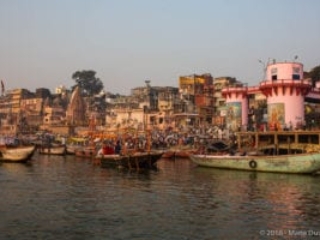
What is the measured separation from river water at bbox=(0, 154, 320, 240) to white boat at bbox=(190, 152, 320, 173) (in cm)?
140

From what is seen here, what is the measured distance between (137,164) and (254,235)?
99.7 feet

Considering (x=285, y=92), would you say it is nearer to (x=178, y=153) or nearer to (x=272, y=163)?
(x=178, y=153)

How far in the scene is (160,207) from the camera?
27.5 m

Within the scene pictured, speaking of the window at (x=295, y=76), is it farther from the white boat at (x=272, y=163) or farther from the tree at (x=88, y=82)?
the tree at (x=88, y=82)

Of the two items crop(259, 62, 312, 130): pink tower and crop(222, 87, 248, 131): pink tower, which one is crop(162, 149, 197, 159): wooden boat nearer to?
crop(222, 87, 248, 131): pink tower

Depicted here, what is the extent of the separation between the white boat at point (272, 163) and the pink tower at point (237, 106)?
2390cm

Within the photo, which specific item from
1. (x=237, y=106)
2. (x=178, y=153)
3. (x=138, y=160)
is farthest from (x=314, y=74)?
(x=138, y=160)

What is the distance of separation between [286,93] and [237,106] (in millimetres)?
12189

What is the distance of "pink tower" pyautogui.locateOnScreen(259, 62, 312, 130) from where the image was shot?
64.2 meters

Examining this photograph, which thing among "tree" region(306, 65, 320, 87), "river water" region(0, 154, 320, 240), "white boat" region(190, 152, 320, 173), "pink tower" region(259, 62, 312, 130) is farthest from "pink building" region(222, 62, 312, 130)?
"tree" region(306, 65, 320, 87)

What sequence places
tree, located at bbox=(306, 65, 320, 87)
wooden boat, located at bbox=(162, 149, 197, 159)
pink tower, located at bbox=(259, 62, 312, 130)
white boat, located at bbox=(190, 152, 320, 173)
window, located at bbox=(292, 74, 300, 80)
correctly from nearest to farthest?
white boat, located at bbox=(190, 152, 320, 173) < pink tower, located at bbox=(259, 62, 312, 130) < window, located at bbox=(292, 74, 300, 80) < wooden boat, located at bbox=(162, 149, 197, 159) < tree, located at bbox=(306, 65, 320, 87)

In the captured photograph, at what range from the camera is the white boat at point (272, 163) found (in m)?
44.2

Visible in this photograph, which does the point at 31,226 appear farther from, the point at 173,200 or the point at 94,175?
the point at 94,175

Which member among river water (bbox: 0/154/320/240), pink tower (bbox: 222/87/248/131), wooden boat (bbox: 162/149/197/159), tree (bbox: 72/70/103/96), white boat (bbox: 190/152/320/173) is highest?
tree (bbox: 72/70/103/96)
